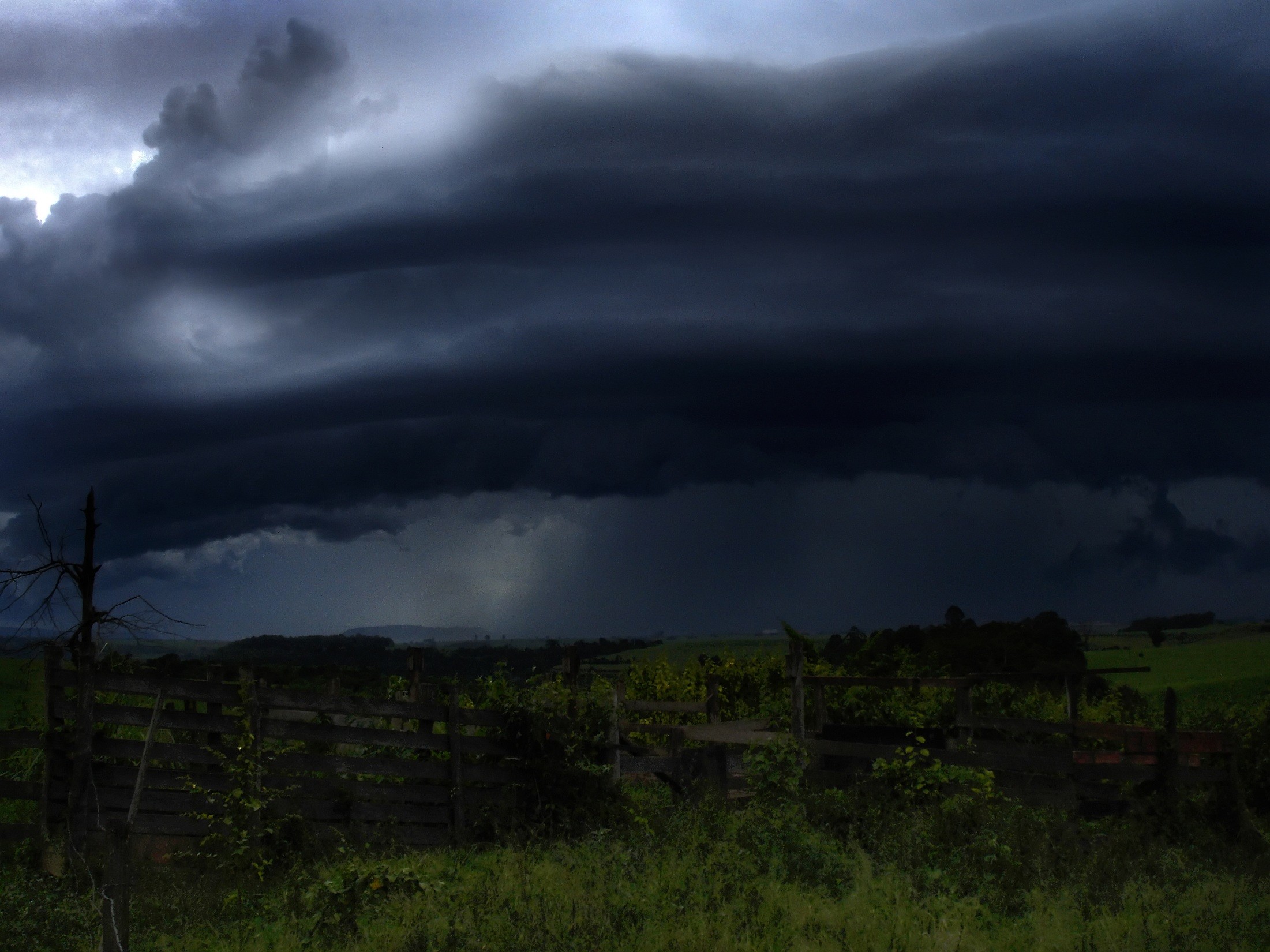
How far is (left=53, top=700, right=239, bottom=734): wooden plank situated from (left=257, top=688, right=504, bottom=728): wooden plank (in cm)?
56

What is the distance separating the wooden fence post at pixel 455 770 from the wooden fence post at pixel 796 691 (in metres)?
6.49

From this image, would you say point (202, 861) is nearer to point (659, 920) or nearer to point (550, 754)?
point (550, 754)

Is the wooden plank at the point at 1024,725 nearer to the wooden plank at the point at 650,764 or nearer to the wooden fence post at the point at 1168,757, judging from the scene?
the wooden fence post at the point at 1168,757

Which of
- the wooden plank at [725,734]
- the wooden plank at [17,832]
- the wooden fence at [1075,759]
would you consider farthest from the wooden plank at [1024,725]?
the wooden plank at [17,832]

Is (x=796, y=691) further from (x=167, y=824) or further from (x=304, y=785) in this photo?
(x=167, y=824)

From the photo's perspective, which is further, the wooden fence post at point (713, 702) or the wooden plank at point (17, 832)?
the wooden fence post at point (713, 702)

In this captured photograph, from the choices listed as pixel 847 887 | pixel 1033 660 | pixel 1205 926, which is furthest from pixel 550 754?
pixel 1033 660

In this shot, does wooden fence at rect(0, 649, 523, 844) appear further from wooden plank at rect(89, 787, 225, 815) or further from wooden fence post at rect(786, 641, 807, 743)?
wooden fence post at rect(786, 641, 807, 743)

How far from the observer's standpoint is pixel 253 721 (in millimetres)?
13945

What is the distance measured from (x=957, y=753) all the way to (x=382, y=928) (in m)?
9.93

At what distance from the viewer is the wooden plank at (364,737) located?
14.3m

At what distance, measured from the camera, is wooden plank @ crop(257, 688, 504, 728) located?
14234 mm

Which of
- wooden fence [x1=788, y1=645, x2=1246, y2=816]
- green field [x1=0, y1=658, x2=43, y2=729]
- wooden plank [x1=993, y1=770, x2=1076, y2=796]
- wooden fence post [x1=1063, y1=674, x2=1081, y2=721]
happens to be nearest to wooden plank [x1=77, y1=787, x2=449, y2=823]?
green field [x1=0, y1=658, x2=43, y2=729]

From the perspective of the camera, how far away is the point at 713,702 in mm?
24516
